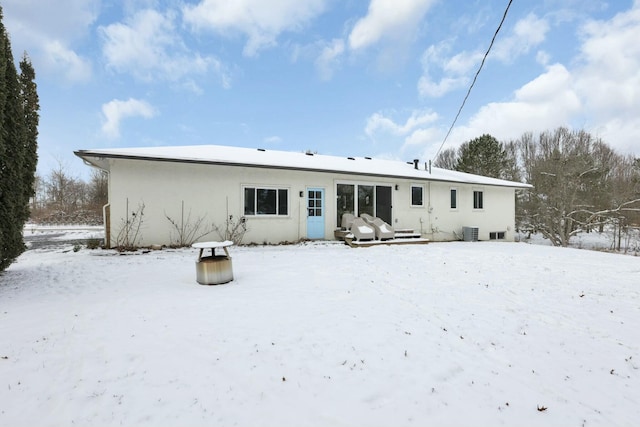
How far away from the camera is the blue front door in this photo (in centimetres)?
1098

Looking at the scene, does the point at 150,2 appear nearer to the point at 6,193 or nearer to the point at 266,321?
the point at 6,193

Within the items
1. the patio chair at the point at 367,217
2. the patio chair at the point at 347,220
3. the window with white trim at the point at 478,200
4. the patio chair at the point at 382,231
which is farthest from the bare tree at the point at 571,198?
the patio chair at the point at 347,220

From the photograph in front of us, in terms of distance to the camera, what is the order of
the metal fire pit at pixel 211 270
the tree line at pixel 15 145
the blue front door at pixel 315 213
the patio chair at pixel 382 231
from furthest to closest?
the blue front door at pixel 315 213 → the patio chair at pixel 382 231 → the metal fire pit at pixel 211 270 → the tree line at pixel 15 145

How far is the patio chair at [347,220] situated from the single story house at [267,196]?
21cm

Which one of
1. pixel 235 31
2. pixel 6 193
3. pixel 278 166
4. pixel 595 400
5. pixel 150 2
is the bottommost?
pixel 595 400

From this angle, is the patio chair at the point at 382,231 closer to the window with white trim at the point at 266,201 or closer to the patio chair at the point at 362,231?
the patio chair at the point at 362,231

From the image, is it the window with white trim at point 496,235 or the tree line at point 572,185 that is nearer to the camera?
the window with white trim at point 496,235

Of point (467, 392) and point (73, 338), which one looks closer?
point (467, 392)

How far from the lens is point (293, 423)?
1860 mm

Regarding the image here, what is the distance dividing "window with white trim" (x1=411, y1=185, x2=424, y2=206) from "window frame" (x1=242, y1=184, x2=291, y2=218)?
19.5 ft

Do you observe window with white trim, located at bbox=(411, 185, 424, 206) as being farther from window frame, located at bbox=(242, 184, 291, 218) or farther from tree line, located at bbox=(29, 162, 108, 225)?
tree line, located at bbox=(29, 162, 108, 225)

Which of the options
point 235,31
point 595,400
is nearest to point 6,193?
point 595,400

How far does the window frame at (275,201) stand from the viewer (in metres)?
10.0

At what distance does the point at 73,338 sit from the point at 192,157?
23.1ft
